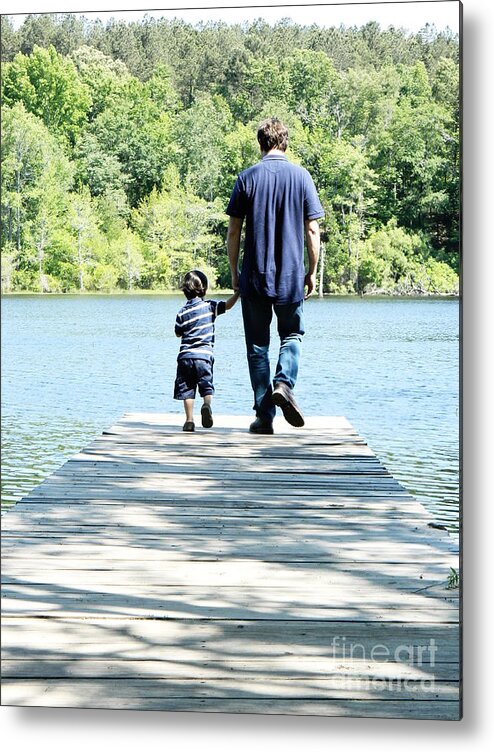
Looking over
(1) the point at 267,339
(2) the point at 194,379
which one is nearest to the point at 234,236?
(1) the point at 267,339

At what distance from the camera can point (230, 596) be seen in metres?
2.69

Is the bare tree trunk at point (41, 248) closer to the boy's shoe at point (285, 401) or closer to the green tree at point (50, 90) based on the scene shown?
the green tree at point (50, 90)

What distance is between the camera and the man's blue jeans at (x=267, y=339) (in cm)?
370

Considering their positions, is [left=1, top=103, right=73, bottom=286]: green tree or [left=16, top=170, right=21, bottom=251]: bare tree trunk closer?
[left=1, top=103, right=73, bottom=286]: green tree

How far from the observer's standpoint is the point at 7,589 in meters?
2.70

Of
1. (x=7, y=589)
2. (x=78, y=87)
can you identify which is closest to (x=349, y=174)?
(x=78, y=87)

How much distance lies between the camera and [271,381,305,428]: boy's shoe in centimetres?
406

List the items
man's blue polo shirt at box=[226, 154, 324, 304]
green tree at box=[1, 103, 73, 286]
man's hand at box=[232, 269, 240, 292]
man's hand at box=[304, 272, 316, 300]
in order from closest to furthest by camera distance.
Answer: man's blue polo shirt at box=[226, 154, 324, 304]
man's hand at box=[304, 272, 316, 300]
man's hand at box=[232, 269, 240, 292]
green tree at box=[1, 103, 73, 286]

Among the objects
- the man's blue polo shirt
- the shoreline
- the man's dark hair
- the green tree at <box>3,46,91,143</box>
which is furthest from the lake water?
the green tree at <box>3,46,91,143</box>

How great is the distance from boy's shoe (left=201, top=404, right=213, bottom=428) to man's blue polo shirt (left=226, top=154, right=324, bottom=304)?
46.2 inches

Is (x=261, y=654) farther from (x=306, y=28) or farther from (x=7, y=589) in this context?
(x=306, y=28)

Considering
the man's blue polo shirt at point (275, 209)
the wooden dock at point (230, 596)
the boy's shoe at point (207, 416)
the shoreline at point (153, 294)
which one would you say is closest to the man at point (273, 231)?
the man's blue polo shirt at point (275, 209)

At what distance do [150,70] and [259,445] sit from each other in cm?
139

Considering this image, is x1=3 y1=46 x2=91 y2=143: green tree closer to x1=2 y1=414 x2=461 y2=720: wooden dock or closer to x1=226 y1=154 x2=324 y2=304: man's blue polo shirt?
x1=226 y1=154 x2=324 y2=304: man's blue polo shirt
